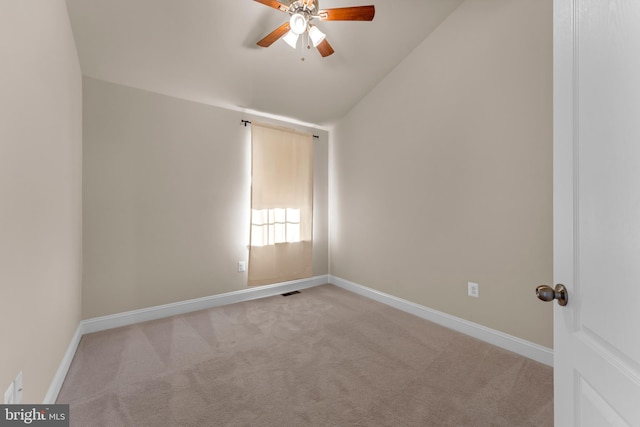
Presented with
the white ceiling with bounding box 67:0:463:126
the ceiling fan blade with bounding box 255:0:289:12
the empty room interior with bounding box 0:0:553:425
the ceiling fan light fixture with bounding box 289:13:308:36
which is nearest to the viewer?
→ the empty room interior with bounding box 0:0:553:425

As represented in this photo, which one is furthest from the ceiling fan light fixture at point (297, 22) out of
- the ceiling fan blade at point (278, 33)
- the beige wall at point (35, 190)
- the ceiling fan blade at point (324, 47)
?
the beige wall at point (35, 190)

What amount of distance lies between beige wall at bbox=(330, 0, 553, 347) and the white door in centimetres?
158

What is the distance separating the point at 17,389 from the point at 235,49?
107 inches

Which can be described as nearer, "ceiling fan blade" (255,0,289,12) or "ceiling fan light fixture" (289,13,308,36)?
"ceiling fan blade" (255,0,289,12)

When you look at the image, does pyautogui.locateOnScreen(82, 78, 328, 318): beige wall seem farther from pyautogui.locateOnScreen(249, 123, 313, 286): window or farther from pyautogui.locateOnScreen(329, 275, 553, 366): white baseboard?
pyautogui.locateOnScreen(329, 275, 553, 366): white baseboard

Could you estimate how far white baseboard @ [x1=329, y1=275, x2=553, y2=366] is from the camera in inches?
82.7

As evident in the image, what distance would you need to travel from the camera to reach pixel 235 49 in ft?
8.53

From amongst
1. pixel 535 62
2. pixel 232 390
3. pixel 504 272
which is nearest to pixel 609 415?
pixel 232 390

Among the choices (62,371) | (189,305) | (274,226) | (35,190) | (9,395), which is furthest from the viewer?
(274,226)

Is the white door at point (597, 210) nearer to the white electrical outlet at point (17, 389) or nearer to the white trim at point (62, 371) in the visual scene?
the white electrical outlet at point (17, 389)

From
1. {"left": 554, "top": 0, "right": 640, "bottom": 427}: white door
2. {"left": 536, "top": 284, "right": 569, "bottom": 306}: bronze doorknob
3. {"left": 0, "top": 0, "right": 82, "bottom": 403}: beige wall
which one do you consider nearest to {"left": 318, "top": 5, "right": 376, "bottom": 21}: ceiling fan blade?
{"left": 554, "top": 0, "right": 640, "bottom": 427}: white door

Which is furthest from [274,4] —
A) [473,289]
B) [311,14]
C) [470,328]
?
[470,328]

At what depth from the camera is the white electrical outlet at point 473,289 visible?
98.3 inches

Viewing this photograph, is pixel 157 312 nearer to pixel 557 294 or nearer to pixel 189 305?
pixel 189 305
